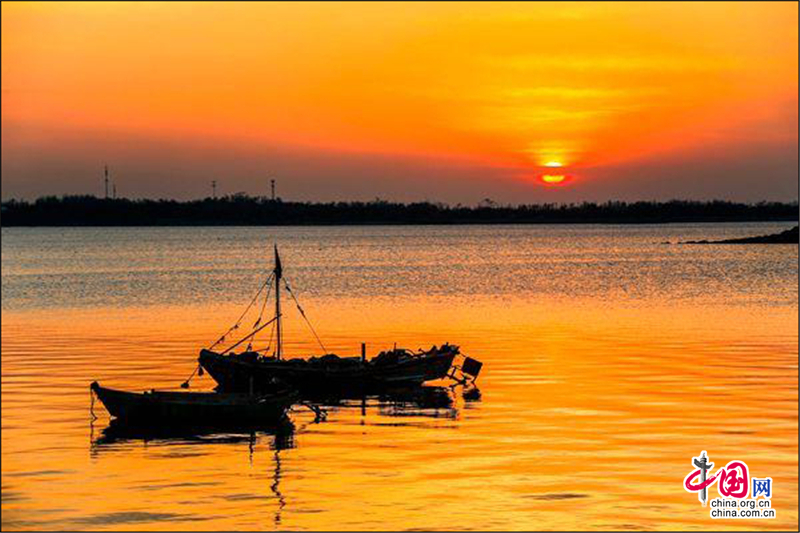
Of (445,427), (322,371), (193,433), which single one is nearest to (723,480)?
(445,427)

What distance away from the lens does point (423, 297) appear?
90562 millimetres

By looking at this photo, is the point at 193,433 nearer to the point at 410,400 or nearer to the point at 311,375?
the point at 311,375

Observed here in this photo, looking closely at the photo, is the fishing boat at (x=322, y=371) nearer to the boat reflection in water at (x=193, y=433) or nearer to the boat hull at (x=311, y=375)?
the boat hull at (x=311, y=375)

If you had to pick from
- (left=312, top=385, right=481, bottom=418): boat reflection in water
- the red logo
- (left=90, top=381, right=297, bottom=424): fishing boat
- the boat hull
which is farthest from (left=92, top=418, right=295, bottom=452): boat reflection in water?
the red logo

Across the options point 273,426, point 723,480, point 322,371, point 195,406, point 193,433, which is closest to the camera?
point 723,480

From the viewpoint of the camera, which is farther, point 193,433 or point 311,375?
point 311,375

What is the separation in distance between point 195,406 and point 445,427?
753 centimetres

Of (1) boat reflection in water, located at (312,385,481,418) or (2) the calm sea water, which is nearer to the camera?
(2) the calm sea water

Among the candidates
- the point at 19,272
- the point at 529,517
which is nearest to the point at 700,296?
the point at 529,517

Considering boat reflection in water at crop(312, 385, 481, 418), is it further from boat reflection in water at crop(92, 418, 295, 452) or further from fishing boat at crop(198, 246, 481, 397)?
boat reflection in water at crop(92, 418, 295, 452)

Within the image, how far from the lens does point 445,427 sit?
36875 millimetres

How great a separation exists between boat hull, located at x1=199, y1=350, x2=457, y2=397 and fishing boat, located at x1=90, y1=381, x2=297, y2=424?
5627mm

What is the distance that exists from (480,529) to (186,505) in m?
6.54

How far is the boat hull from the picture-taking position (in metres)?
44.0
